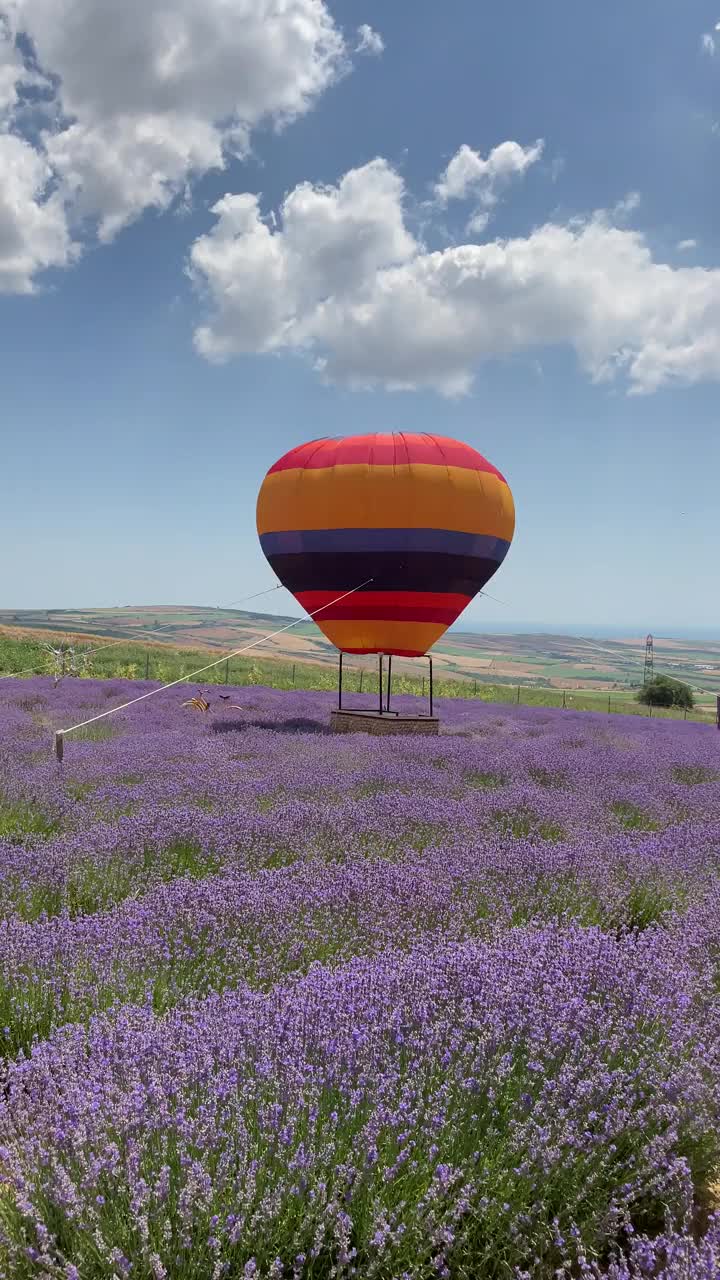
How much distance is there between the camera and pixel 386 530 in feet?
38.3

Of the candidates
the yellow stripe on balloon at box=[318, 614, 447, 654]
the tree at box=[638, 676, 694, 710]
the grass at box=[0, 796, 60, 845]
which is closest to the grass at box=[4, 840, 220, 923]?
the grass at box=[0, 796, 60, 845]

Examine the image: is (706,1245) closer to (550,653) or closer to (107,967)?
(107,967)

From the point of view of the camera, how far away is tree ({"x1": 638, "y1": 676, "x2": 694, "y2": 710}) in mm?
34562

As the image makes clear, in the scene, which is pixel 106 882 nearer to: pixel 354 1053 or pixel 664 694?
pixel 354 1053

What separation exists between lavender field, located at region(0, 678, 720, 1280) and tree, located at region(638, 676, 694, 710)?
3173cm

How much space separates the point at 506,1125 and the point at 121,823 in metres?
3.30

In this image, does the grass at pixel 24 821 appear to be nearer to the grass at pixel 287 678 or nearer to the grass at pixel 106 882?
the grass at pixel 106 882

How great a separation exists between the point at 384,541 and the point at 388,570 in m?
0.46

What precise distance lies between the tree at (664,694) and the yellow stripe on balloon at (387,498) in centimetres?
2548

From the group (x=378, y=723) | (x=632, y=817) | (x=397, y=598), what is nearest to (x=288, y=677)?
(x=378, y=723)

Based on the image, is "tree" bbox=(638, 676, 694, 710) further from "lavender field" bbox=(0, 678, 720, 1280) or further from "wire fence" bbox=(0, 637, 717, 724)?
"lavender field" bbox=(0, 678, 720, 1280)

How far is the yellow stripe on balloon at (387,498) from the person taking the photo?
37.9ft

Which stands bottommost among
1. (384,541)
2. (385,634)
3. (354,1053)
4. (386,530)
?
(354,1053)

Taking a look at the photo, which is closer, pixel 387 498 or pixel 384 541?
pixel 387 498
